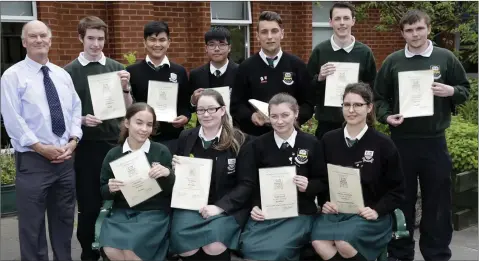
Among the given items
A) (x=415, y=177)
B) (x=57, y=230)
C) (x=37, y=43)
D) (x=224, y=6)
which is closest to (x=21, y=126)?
(x=37, y=43)

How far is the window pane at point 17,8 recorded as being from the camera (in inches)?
300

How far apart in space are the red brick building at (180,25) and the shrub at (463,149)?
11.6ft

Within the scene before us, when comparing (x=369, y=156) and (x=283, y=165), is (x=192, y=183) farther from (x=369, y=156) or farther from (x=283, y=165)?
(x=369, y=156)

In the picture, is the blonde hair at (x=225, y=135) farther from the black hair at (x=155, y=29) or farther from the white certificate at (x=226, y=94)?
the black hair at (x=155, y=29)

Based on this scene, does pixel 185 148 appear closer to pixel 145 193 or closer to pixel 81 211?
pixel 145 193

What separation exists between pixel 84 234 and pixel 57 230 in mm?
396

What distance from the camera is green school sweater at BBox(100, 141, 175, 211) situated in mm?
4336

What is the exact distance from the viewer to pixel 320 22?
11.1 metres

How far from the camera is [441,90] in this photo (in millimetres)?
4617

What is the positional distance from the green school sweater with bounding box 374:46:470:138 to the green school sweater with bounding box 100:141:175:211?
1908 millimetres

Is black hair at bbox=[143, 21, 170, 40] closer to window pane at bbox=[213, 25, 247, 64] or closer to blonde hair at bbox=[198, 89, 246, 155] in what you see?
blonde hair at bbox=[198, 89, 246, 155]

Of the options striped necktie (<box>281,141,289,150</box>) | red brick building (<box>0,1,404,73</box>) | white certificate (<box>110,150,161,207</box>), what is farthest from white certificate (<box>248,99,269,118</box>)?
red brick building (<box>0,1,404,73</box>)

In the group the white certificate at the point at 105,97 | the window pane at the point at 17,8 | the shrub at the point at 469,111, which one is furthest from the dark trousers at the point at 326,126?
the window pane at the point at 17,8

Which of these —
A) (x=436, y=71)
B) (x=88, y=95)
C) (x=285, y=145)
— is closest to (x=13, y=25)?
(x=88, y=95)
